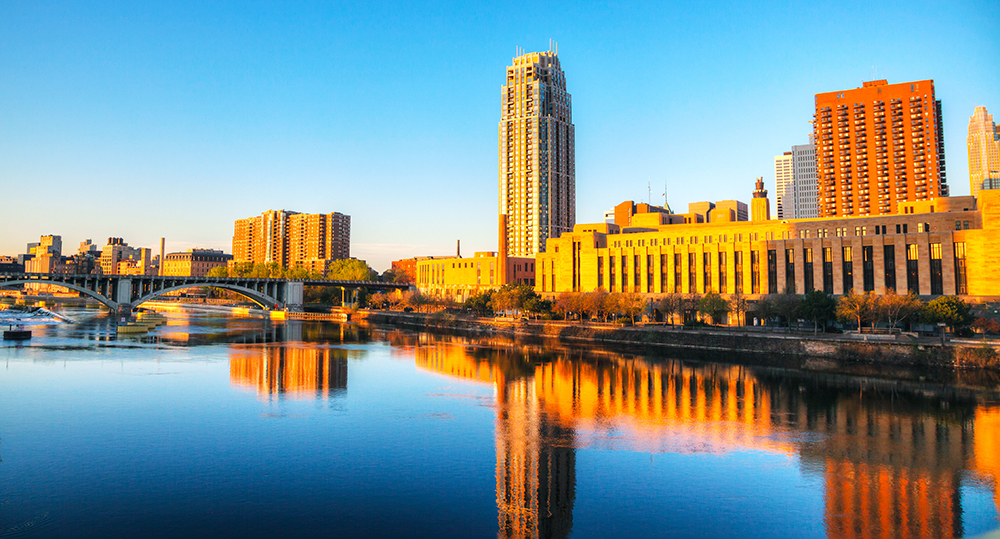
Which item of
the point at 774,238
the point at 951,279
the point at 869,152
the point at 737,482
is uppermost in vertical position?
the point at 869,152

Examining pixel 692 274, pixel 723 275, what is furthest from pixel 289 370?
pixel 723 275

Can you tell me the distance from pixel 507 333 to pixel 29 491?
242 ft

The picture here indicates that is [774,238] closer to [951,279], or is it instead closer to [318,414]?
[951,279]

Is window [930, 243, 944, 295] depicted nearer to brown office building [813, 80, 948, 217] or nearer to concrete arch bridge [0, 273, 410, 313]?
brown office building [813, 80, 948, 217]

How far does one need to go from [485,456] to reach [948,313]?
50786 millimetres

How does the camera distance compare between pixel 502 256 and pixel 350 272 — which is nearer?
pixel 502 256

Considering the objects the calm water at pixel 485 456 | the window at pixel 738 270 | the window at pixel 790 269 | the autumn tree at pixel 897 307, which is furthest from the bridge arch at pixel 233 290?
the autumn tree at pixel 897 307

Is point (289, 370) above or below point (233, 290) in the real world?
below

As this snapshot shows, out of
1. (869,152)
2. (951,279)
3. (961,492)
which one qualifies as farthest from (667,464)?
(869,152)

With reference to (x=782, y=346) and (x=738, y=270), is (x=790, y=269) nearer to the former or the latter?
(x=738, y=270)

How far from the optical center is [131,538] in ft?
53.1

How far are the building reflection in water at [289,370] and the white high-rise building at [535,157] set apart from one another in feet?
352

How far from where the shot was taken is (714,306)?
7462cm

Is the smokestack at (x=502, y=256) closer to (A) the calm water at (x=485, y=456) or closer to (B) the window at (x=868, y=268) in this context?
(B) the window at (x=868, y=268)
